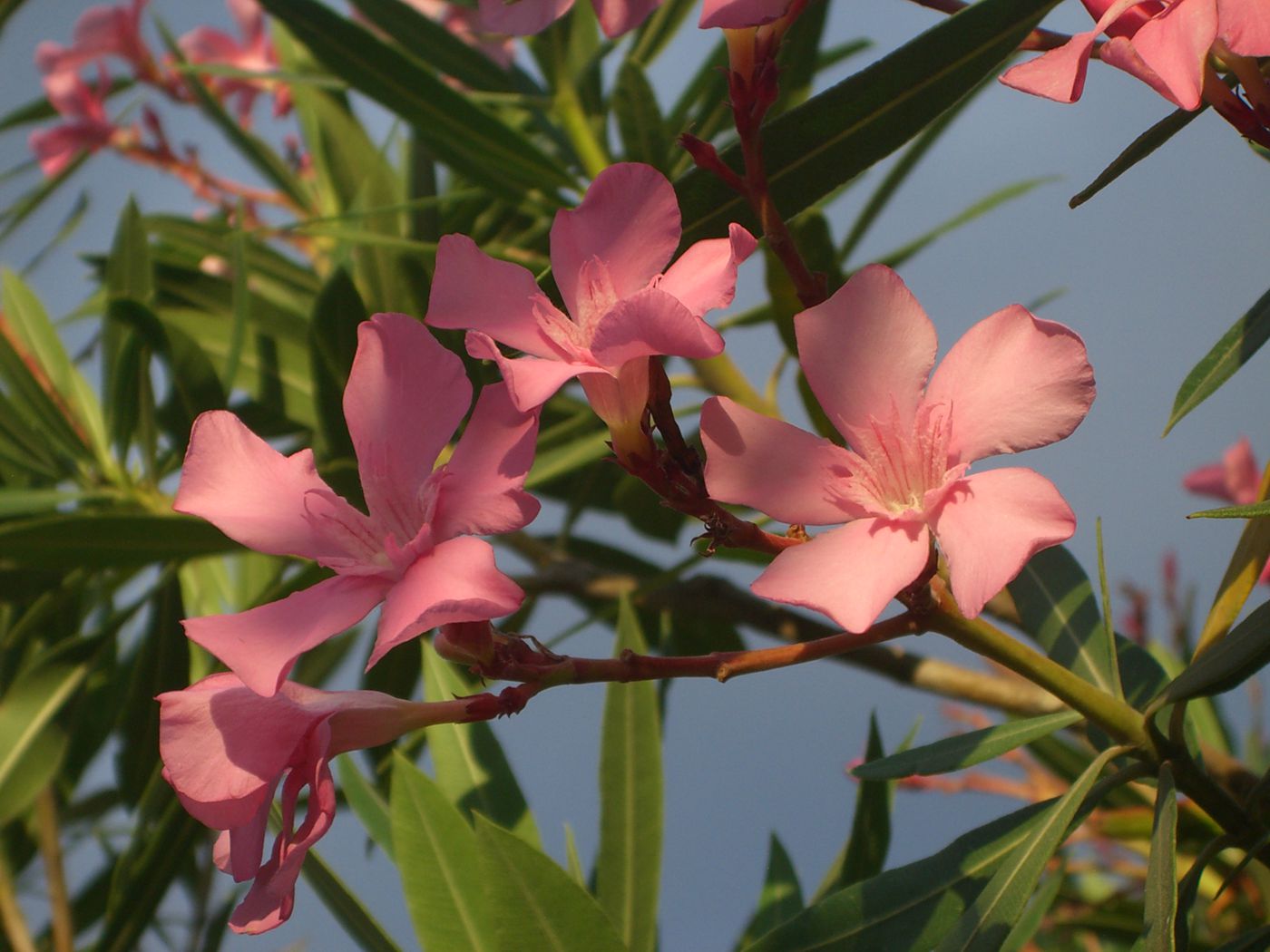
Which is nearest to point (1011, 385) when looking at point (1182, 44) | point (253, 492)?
point (1182, 44)

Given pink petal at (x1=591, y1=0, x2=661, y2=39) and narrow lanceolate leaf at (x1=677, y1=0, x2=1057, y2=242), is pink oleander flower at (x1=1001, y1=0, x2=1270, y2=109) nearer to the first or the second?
narrow lanceolate leaf at (x1=677, y1=0, x2=1057, y2=242)

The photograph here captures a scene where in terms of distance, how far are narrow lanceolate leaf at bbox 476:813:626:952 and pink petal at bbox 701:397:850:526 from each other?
0.30m

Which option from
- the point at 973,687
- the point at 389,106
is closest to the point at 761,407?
the point at 973,687

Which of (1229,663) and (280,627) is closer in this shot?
(280,627)

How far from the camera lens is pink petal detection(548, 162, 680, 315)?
55 centimetres

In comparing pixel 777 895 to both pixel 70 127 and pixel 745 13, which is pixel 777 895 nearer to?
pixel 745 13

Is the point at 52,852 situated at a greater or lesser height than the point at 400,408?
lesser

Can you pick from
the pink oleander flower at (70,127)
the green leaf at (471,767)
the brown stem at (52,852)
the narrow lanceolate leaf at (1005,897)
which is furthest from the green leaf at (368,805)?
the pink oleander flower at (70,127)

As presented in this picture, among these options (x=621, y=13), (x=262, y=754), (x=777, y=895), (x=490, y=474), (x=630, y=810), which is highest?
(x=621, y=13)

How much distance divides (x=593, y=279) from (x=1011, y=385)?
20 cm

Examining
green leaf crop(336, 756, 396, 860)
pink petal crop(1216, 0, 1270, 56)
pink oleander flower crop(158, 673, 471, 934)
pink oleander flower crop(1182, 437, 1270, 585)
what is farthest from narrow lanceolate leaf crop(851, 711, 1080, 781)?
pink oleander flower crop(1182, 437, 1270, 585)

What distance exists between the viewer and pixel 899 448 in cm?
56

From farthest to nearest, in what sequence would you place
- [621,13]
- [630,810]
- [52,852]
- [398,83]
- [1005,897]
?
[52,852] → [398,83] → [630,810] → [621,13] → [1005,897]

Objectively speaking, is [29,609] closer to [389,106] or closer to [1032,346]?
[389,106]
